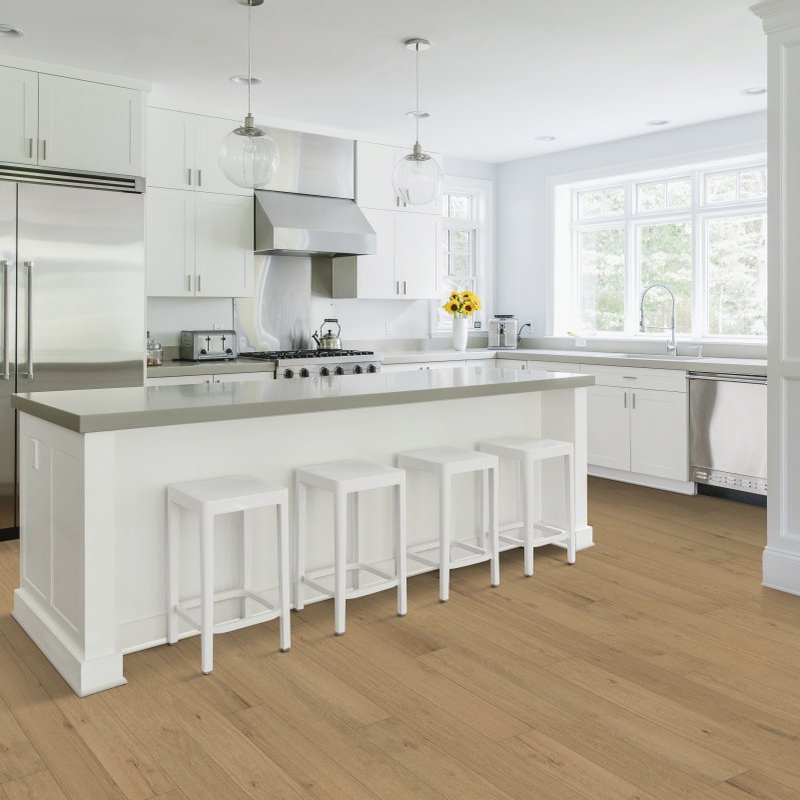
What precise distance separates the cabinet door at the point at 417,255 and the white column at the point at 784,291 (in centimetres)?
327

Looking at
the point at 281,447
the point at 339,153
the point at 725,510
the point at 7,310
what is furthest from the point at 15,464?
the point at 725,510

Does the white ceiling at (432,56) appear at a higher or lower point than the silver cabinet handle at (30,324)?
higher

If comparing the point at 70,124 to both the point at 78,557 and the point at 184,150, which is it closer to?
the point at 184,150

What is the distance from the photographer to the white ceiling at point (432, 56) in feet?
12.3

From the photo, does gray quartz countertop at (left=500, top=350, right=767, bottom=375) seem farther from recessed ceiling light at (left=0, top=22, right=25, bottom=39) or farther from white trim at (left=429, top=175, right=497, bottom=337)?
recessed ceiling light at (left=0, top=22, right=25, bottom=39)

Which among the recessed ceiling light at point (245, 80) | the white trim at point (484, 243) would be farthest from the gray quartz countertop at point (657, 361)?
the recessed ceiling light at point (245, 80)

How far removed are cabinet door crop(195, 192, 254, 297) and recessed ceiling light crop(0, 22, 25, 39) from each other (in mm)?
1519

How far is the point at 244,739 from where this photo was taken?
232 centimetres

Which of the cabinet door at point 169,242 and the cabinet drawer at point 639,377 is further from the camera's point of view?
the cabinet drawer at point 639,377

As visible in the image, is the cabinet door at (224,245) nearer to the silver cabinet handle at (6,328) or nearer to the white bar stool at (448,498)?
the silver cabinet handle at (6,328)

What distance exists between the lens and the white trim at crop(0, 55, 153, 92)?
4340 millimetres

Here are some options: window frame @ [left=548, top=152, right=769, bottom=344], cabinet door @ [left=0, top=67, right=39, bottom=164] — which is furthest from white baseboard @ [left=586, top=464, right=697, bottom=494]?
A: cabinet door @ [left=0, top=67, right=39, bottom=164]

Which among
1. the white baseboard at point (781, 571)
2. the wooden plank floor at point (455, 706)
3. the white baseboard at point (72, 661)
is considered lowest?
the wooden plank floor at point (455, 706)

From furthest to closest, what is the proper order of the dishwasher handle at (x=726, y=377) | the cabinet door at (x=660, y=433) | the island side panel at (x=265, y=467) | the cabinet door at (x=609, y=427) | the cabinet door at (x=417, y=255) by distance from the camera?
1. the cabinet door at (x=417, y=255)
2. the cabinet door at (x=609, y=427)
3. the cabinet door at (x=660, y=433)
4. the dishwasher handle at (x=726, y=377)
5. the island side panel at (x=265, y=467)
